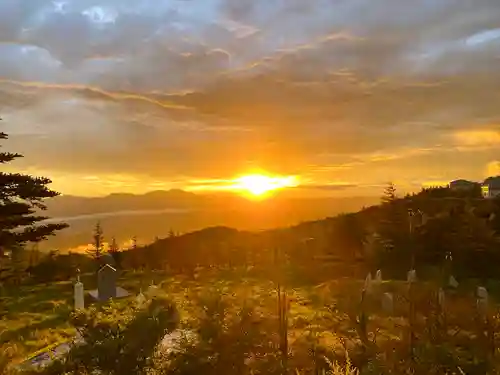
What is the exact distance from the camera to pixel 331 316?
18.5m

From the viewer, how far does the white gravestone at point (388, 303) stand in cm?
1981

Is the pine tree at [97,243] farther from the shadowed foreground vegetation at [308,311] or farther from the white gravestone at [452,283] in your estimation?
the white gravestone at [452,283]

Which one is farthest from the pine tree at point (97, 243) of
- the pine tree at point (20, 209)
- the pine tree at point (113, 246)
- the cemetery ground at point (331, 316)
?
the pine tree at point (20, 209)

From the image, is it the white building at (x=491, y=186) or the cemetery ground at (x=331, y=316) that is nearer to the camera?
the cemetery ground at (x=331, y=316)

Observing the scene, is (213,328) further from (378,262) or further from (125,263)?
(125,263)

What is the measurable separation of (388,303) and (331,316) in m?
2.86

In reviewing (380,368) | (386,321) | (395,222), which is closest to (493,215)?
(395,222)

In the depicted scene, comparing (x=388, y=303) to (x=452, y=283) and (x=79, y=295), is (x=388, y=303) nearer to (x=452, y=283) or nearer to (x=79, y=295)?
(x=452, y=283)

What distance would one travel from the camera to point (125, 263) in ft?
151

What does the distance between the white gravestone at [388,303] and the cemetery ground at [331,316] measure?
0.39 feet

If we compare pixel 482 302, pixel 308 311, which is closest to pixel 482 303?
pixel 482 302

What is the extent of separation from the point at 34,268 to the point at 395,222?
88.0 ft

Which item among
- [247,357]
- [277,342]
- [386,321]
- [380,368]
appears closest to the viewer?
[380,368]

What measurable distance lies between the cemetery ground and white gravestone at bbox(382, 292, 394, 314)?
0.12 m
